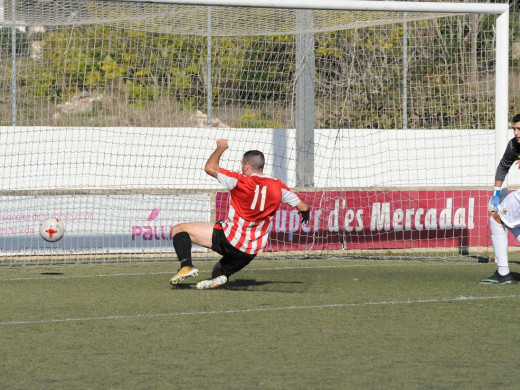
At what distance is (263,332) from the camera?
642 centimetres

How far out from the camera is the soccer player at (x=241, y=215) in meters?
8.31

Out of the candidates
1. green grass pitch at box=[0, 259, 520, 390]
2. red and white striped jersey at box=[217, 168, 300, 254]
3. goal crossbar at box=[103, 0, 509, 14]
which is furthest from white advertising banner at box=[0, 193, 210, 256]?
red and white striped jersey at box=[217, 168, 300, 254]

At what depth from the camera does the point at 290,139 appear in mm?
14086

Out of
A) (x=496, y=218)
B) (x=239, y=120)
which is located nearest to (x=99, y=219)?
(x=239, y=120)

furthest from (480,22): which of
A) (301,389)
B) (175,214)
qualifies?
(301,389)

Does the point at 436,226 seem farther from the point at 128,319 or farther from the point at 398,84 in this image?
Answer: the point at 128,319

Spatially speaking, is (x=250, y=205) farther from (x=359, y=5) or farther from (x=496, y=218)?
(x=359, y=5)

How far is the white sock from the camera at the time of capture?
9242 mm

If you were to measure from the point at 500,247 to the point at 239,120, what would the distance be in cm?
594

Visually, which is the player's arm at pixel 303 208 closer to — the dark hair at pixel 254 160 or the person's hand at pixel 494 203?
the dark hair at pixel 254 160

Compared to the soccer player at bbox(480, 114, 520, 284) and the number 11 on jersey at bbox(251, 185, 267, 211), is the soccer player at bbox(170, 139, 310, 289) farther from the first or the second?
the soccer player at bbox(480, 114, 520, 284)

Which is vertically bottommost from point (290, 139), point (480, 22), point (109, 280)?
point (109, 280)

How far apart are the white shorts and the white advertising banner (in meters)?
5.03

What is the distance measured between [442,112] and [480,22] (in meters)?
1.50
